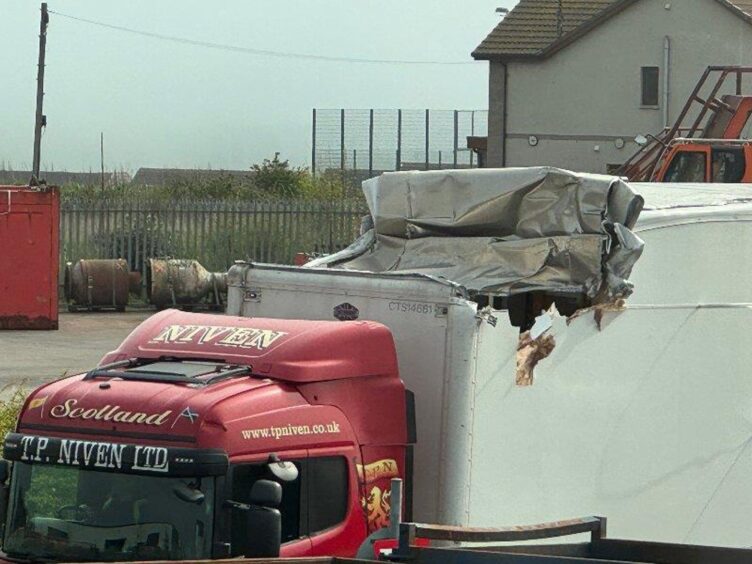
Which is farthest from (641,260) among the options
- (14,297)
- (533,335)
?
(14,297)

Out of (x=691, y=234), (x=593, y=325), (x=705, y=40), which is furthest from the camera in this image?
(x=705, y=40)

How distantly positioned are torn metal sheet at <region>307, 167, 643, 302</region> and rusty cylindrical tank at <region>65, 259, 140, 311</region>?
21500 millimetres

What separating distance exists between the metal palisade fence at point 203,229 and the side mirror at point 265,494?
25.2m

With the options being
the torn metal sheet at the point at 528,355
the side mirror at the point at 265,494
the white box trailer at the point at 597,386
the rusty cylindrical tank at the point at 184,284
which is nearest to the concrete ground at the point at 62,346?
the rusty cylindrical tank at the point at 184,284

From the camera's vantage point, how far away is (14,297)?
26422mm

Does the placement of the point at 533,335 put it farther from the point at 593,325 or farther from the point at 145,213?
the point at 145,213

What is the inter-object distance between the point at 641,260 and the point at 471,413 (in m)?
1.78

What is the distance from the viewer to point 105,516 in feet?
20.9

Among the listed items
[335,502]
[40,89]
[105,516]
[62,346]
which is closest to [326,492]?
[335,502]

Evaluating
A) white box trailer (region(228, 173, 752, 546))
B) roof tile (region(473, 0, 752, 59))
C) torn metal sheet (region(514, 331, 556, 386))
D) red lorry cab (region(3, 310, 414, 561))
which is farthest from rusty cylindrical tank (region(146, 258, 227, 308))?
red lorry cab (region(3, 310, 414, 561))

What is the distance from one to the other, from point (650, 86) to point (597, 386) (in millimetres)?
34331

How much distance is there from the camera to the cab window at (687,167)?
22.4m

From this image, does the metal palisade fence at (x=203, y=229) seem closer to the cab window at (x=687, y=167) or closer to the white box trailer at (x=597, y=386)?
the cab window at (x=687, y=167)

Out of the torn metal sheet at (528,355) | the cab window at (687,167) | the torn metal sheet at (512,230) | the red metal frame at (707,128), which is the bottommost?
the torn metal sheet at (528,355)
